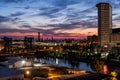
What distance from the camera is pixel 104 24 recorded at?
50.2 metres

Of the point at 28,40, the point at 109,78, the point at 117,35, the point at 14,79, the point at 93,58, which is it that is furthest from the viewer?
the point at 28,40

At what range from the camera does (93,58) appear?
26656 millimetres

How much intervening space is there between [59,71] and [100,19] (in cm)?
3880

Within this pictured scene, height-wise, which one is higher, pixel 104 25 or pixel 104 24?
pixel 104 24

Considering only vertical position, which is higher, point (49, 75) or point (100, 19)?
point (100, 19)

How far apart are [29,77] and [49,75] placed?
978 mm

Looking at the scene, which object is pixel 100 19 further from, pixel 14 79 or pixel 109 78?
pixel 14 79

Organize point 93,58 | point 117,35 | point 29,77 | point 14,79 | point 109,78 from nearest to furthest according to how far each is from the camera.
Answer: point 14,79
point 29,77
point 109,78
point 93,58
point 117,35

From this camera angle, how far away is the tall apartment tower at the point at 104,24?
164ft

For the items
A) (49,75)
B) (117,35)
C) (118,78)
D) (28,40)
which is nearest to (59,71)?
(49,75)

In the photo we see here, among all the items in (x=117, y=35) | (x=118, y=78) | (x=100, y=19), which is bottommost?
(x=118, y=78)

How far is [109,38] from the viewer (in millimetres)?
49844

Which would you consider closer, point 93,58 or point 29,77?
point 29,77

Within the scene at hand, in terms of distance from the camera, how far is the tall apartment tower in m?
50.1
